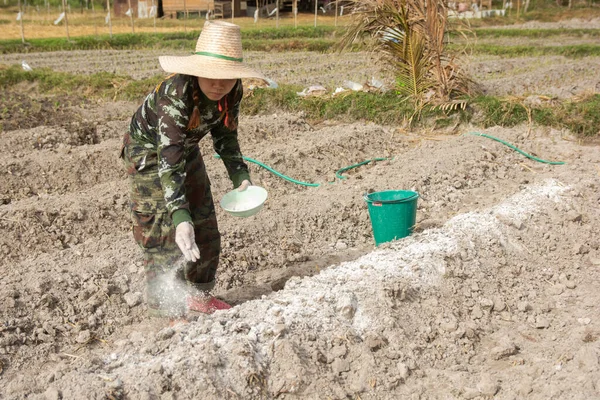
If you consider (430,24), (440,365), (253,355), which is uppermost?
(430,24)

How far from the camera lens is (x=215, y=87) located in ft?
9.78

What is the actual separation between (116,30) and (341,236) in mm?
19250

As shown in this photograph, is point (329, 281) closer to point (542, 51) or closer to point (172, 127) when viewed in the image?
point (172, 127)

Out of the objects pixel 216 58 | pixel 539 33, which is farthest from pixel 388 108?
pixel 539 33

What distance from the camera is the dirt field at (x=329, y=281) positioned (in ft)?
9.55

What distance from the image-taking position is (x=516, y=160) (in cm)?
646

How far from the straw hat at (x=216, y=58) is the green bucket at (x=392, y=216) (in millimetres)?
1634

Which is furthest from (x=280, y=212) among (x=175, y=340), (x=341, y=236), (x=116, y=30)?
(x=116, y=30)

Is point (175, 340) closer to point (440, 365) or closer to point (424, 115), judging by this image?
point (440, 365)

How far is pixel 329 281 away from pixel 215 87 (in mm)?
1164

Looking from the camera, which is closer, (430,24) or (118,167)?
(118,167)

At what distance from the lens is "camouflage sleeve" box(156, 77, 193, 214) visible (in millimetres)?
2908

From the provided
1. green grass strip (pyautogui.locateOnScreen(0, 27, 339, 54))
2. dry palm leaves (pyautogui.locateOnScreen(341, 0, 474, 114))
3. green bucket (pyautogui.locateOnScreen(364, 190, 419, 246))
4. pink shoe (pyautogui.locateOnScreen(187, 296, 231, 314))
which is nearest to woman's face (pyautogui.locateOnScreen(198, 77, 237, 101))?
pink shoe (pyautogui.locateOnScreen(187, 296, 231, 314))

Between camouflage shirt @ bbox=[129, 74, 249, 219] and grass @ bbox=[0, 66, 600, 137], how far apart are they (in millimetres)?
5082
